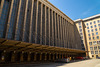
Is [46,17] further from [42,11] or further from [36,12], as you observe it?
[36,12]

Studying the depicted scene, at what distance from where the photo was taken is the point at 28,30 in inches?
1159

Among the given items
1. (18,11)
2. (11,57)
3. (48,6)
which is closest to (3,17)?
(18,11)

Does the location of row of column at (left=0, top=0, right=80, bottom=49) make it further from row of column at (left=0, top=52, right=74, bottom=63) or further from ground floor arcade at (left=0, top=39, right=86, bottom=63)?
row of column at (left=0, top=52, right=74, bottom=63)

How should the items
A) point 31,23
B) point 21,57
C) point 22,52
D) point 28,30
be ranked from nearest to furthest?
point 21,57
point 22,52
point 28,30
point 31,23

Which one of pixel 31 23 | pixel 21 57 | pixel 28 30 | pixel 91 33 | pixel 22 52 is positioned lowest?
pixel 21 57

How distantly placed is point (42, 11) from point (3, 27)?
18120 mm

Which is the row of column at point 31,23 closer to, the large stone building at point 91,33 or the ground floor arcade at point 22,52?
the ground floor arcade at point 22,52

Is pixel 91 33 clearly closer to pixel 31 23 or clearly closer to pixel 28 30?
pixel 31 23

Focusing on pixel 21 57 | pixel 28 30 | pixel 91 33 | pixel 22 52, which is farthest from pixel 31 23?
pixel 91 33

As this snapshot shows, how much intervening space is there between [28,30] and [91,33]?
60.1m

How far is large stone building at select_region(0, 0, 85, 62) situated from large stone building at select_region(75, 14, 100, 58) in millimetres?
36305

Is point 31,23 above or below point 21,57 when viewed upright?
above

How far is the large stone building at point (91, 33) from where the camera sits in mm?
66625

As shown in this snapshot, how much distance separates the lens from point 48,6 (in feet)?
132
